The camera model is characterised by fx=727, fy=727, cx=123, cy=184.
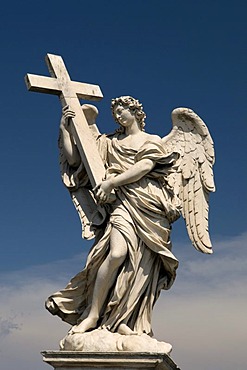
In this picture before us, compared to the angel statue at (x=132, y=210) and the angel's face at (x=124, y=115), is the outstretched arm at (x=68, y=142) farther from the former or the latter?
the angel's face at (x=124, y=115)

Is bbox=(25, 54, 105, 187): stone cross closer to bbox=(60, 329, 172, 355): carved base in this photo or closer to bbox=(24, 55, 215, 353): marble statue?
bbox=(24, 55, 215, 353): marble statue

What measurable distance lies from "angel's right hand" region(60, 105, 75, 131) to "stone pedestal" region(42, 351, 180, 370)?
9.96 feet

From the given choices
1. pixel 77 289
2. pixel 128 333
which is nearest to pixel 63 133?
pixel 77 289

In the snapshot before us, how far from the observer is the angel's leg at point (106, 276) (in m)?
8.59

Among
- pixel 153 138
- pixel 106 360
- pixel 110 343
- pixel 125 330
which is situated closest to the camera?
pixel 106 360

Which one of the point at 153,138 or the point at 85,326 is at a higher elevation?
the point at 153,138

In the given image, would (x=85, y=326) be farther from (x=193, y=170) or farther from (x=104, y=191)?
(x=193, y=170)

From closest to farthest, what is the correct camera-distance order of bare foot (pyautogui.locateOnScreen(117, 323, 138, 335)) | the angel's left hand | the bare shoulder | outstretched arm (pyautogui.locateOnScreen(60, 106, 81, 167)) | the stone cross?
1. bare foot (pyautogui.locateOnScreen(117, 323, 138, 335))
2. the angel's left hand
3. the stone cross
4. the bare shoulder
5. outstretched arm (pyautogui.locateOnScreen(60, 106, 81, 167))

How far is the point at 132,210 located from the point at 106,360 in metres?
1.85

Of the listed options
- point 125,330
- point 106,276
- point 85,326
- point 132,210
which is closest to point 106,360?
point 125,330

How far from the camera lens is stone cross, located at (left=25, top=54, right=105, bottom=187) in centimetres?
928

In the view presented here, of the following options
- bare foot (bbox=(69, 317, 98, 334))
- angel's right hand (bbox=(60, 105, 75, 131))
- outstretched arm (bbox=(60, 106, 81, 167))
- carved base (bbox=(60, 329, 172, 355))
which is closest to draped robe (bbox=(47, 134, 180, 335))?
bare foot (bbox=(69, 317, 98, 334))

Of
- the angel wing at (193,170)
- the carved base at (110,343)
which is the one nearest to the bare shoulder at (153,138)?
the angel wing at (193,170)

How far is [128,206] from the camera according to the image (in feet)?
29.2
